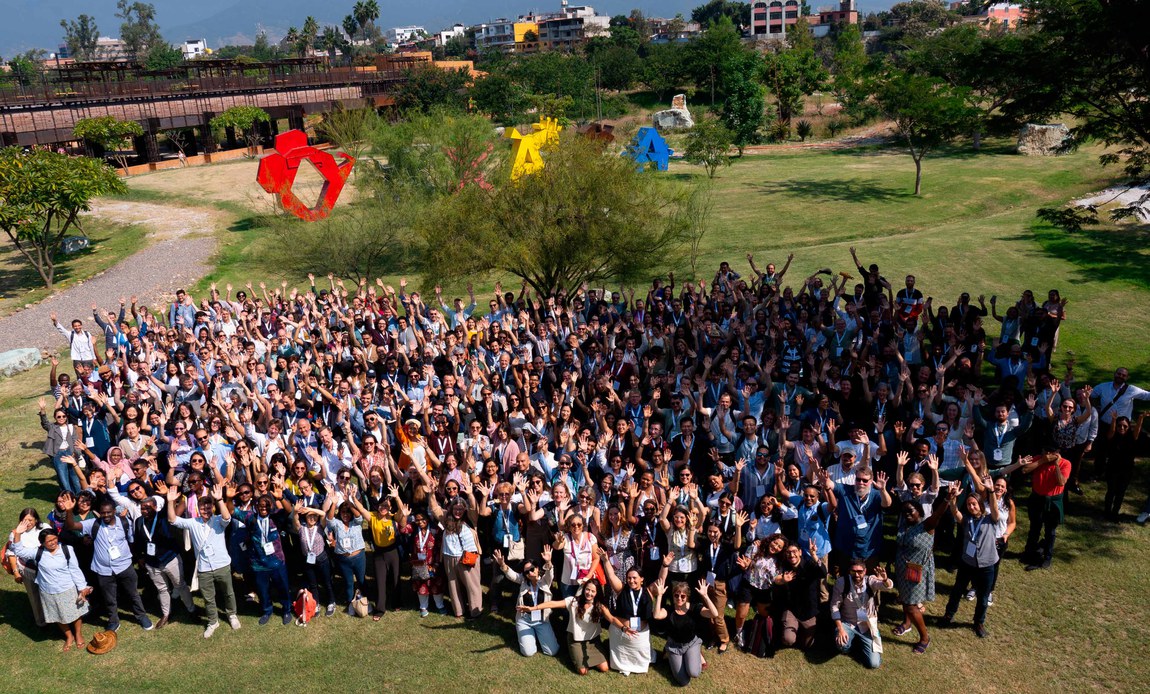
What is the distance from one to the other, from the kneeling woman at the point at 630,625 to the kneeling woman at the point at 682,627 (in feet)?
0.47

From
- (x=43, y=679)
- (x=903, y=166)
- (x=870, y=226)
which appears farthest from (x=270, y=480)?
(x=903, y=166)

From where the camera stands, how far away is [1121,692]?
662cm

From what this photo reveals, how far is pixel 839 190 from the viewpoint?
33.4 m

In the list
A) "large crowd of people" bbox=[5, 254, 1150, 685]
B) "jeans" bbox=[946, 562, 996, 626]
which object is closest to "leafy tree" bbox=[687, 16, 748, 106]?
"large crowd of people" bbox=[5, 254, 1150, 685]

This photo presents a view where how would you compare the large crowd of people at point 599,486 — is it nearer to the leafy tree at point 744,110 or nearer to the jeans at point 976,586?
the jeans at point 976,586

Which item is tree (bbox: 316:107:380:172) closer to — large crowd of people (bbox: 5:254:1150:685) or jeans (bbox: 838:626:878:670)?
large crowd of people (bbox: 5:254:1150:685)

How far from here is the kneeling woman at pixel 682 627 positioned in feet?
22.2

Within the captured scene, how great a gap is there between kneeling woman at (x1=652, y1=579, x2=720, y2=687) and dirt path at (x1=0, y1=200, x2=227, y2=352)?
19222 millimetres

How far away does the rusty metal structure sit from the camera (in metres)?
42.9

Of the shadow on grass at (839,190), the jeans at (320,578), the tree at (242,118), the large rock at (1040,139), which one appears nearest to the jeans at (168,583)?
the jeans at (320,578)

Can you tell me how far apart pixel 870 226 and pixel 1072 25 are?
16051 mm

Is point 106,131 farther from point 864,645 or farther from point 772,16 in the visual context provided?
point 772,16

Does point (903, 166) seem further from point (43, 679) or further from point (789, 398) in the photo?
point (43, 679)

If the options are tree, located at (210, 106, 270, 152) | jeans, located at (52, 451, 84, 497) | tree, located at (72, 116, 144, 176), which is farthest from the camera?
tree, located at (210, 106, 270, 152)
